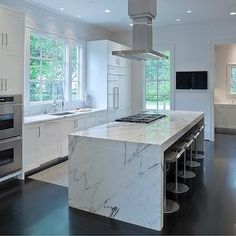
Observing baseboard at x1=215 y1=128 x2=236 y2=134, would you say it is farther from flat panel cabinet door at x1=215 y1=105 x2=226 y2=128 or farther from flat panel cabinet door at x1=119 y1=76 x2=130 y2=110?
flat panel cabinet door at x1=119 y1=76 x2=130 y2=110

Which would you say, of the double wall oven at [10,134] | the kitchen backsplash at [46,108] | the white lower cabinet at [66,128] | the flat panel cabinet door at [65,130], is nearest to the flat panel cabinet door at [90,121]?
the white lower cabinet at [66,128]

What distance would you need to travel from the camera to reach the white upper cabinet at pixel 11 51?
3959mm

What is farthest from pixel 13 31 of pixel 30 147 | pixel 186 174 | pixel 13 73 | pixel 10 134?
pixel 186 174

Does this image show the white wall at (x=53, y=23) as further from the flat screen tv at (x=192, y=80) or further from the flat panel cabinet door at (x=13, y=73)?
the flat screen tv at (x=192, y=80)

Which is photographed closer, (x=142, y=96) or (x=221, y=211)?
(x=221, y=211)

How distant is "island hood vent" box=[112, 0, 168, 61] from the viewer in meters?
4.20

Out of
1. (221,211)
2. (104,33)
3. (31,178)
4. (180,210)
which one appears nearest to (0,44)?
(31,178)

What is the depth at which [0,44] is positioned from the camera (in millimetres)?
3910

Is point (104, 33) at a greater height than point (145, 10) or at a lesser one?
greater

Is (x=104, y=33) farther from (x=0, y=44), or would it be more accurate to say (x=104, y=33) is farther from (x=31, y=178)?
(x=31, y=178)

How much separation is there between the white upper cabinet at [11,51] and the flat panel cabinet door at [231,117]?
6552mm

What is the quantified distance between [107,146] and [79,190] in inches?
27.2

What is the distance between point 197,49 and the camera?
7.46 metres

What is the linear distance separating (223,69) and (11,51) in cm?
714
